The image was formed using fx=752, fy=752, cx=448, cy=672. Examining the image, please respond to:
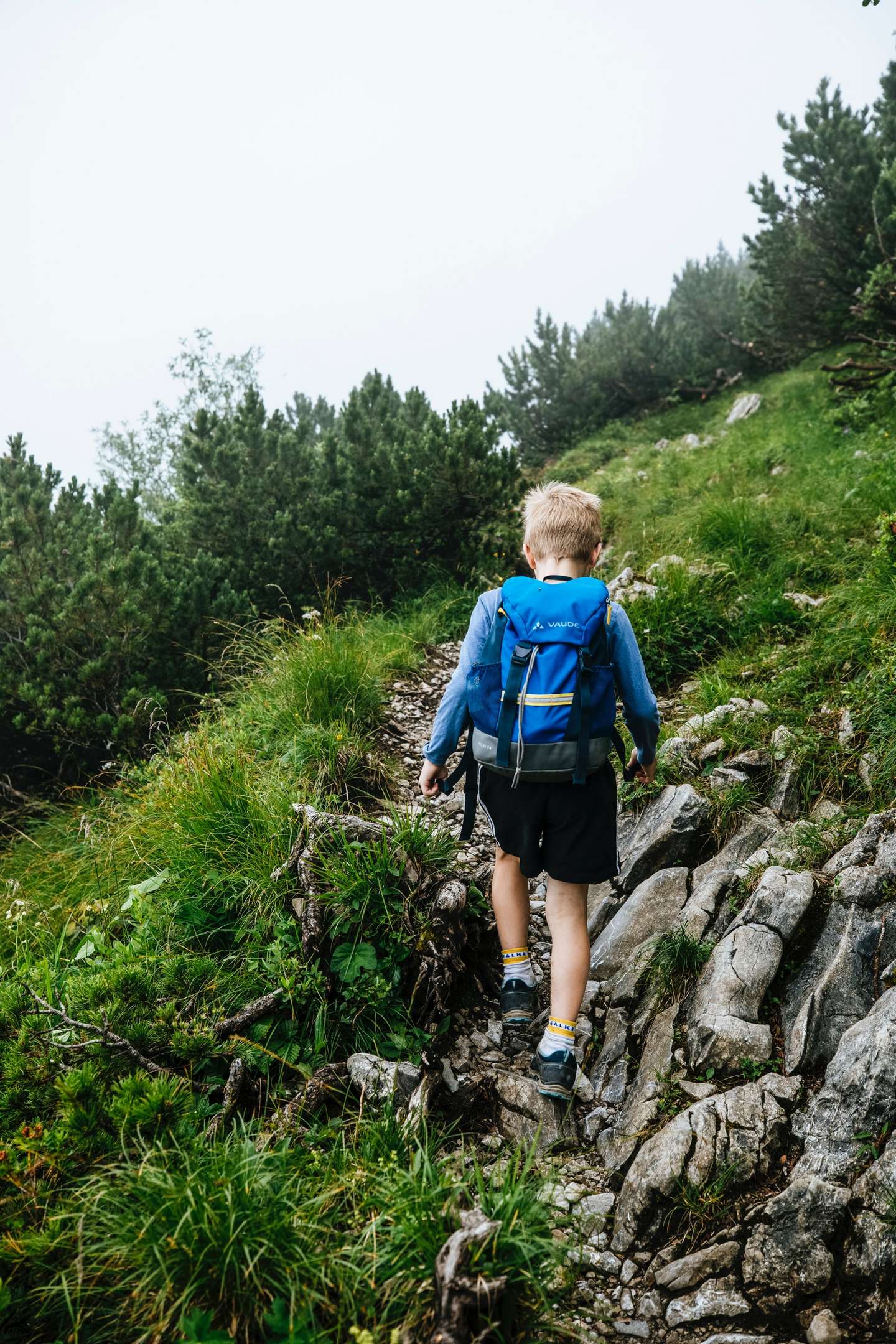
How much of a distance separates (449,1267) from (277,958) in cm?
150

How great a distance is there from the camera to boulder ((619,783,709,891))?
3.75 m

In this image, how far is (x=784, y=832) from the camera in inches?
138

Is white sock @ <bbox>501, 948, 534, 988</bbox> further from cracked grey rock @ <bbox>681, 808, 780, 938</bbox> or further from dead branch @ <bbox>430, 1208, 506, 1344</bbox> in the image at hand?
dead branch @ <bbox>430, 1208, 506, 1344</bbox>

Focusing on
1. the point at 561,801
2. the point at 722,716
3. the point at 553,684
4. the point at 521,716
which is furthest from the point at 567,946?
the point at 722,716

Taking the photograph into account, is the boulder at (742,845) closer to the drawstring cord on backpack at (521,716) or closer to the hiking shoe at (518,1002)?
the hiking shoe at (518,1002)

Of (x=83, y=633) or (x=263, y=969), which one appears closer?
(x=263, y=969)

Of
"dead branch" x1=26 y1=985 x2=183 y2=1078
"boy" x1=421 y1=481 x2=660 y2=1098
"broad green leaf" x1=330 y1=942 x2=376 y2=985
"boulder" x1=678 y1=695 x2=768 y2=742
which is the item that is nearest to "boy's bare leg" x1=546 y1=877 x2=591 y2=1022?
"boy" x1=421 y1=481 x2=660 y2=1098

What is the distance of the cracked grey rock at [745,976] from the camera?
106 inches

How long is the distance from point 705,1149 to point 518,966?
95 centimetres

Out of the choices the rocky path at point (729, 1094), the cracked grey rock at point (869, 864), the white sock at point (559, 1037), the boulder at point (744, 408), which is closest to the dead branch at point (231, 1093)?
the rocky path at point (729, 1094)

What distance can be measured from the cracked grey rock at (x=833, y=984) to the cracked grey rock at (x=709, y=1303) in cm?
72

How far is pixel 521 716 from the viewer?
9.01ft

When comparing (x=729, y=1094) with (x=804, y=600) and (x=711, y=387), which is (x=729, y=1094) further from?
(x=711, y=387)

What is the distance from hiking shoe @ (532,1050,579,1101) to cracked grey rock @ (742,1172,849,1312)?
0.72m
